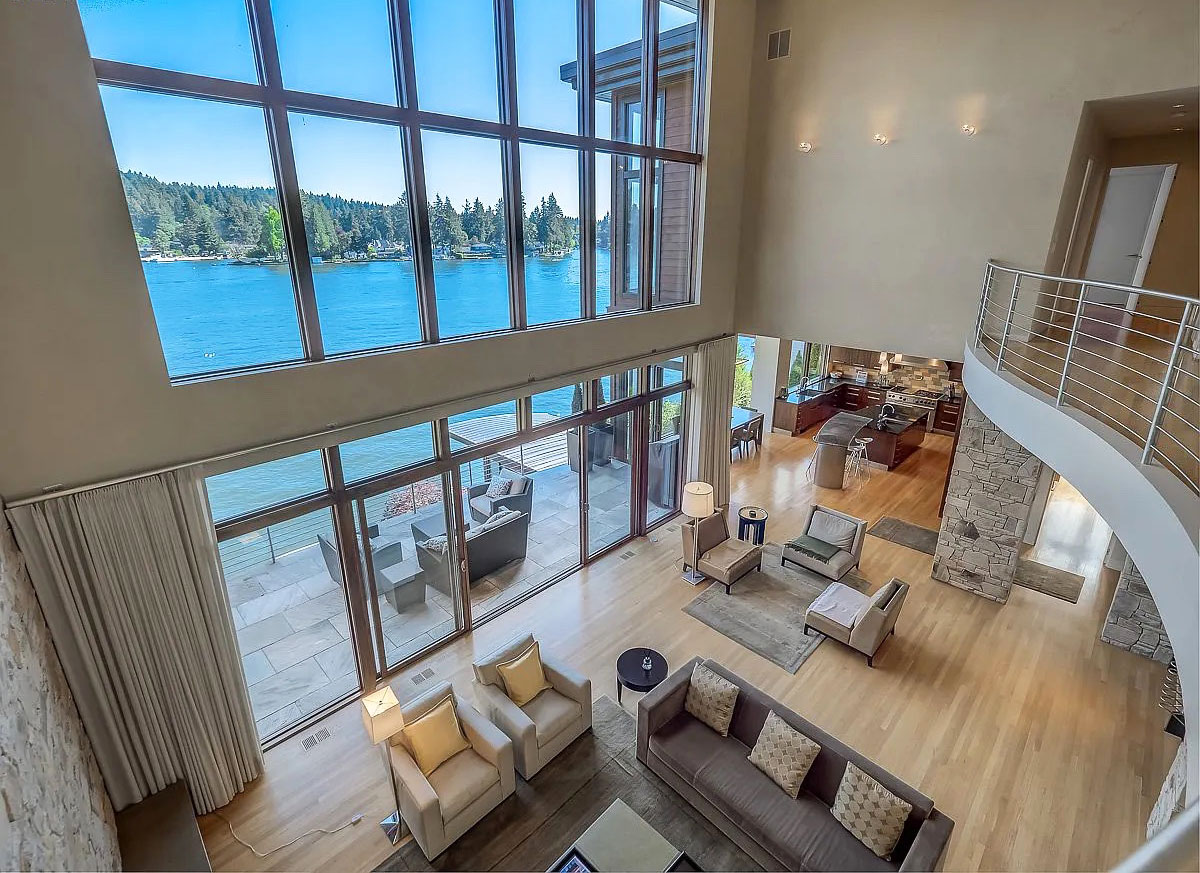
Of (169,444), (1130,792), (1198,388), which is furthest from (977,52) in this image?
(169,444)

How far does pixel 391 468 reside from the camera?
5488 millimetres

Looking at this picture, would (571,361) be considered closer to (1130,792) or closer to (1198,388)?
(1198,388)

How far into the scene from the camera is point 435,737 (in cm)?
459

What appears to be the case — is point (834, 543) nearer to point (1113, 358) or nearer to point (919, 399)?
point (1113, 358)

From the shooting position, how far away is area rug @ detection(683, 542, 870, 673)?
21.5 ft

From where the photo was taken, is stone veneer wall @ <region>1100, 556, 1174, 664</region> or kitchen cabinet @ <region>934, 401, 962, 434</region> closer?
stone veneer wall @ <region>1100, 556, 1174, 664</region>

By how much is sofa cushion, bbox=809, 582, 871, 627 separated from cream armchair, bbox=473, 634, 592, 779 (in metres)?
2.99

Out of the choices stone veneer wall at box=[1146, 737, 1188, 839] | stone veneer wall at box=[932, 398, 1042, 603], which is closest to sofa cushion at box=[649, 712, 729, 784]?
stone veneer wall at box=[1146, 737, 1188, 839]

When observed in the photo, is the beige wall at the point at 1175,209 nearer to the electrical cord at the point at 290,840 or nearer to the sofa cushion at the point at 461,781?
the sofa cushion at the point at 461,781

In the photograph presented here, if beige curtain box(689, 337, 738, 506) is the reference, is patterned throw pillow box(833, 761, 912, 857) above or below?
below

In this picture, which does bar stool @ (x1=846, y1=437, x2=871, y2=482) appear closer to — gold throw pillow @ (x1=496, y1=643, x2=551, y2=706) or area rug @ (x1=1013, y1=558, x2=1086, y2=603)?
area rug @ (x1=1013, y1=558, x2=1086, y2=603)

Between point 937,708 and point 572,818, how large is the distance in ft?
12.2

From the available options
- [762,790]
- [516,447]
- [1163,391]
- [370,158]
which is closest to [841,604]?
[762,790]

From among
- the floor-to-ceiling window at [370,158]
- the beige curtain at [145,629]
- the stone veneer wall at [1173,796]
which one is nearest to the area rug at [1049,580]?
the stone veneer wall at [1173,796]
